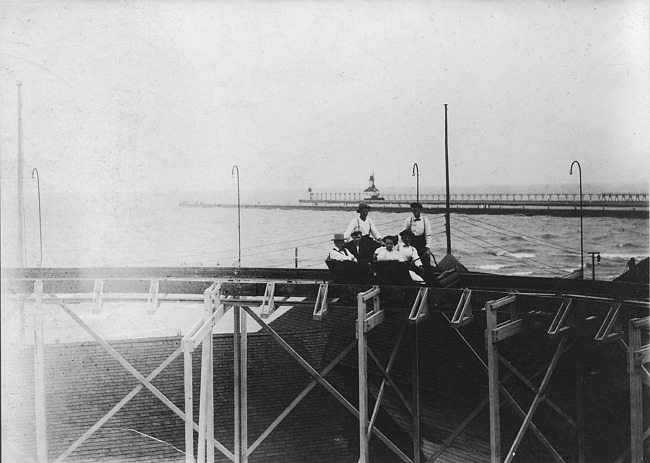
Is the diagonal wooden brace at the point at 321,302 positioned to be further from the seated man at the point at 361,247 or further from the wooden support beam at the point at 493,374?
the wooden support beam at the point at 493,374

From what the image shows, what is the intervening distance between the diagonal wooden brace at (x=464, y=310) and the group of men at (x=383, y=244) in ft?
4.94

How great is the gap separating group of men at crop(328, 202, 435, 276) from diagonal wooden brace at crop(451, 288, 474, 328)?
4.94 ft

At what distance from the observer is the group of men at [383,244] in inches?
591

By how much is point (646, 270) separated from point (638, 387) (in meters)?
6.97

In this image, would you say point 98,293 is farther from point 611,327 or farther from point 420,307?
point 611,327

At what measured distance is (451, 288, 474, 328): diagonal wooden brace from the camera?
44.2 feet

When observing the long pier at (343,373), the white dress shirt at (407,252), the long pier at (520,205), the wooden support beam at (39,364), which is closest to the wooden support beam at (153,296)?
the long pier at (343,373)

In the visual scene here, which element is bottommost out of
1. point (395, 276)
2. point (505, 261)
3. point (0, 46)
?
point (505, 261)

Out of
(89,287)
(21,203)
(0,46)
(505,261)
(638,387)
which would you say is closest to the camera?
(638,387)

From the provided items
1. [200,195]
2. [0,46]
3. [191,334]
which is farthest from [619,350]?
[200,195]

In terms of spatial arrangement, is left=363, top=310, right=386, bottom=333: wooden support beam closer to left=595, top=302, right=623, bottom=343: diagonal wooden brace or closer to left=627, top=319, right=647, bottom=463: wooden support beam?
left=595, top=302, right=623, bottom=343: diagonal wooden brace

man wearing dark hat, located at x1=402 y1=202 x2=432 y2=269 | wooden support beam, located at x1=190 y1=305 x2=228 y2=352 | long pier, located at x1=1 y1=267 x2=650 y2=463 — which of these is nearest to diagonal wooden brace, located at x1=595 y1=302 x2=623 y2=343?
long pier, located at x1=1 y1=267 x2=650 y2=463

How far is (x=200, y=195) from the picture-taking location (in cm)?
12156

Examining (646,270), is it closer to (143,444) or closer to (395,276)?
(395,276)
